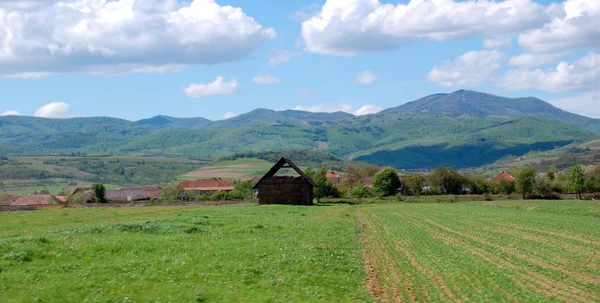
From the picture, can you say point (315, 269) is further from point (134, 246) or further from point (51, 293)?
point (51, 293)

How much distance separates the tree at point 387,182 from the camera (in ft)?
384

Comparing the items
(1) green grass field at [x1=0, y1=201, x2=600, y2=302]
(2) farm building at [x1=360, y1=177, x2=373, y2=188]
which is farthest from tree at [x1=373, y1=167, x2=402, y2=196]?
(1) green grass field at [x1=0, y1=201, x2=600, y2=302]

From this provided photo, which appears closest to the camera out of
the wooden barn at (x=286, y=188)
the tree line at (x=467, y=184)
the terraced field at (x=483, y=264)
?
the terraced field at (x=483, y=264)

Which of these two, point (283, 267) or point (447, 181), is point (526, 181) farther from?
point (283, 267)

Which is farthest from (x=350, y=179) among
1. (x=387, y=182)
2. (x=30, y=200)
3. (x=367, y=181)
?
(x=30, y=200)

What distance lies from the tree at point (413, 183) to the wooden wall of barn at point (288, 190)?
50332mm

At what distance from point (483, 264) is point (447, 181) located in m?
104

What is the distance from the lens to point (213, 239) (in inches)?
1017

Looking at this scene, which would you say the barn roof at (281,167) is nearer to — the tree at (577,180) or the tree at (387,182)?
the tree at (387,182)

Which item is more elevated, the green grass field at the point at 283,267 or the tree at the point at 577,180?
the tree at the point at 577,180

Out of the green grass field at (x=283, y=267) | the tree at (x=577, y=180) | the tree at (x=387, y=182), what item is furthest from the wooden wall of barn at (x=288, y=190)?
the tree at (x=577, y=180)

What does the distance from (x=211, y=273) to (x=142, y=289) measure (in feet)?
8.54

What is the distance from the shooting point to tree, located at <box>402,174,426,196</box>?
122812 mm

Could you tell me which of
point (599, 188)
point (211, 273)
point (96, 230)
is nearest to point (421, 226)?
point (96, 230)
